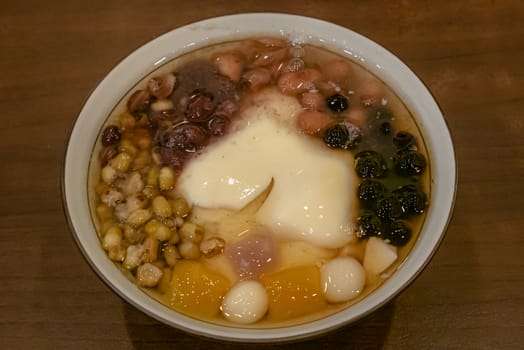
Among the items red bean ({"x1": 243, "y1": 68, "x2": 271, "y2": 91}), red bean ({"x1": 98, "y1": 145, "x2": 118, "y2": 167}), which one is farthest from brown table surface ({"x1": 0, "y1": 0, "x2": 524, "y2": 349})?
red bean ({"x1": 243, "y1": 68, "x2": 271, "y2": 91})

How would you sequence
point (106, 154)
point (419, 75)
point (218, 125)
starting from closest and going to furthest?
point (106, 154) → point (218, 125) → point (419, 75)

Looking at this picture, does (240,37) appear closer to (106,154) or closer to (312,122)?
(312,122)

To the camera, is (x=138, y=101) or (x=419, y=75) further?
(x=419, y=75)

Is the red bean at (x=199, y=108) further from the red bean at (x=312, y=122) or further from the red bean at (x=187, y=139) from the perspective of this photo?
the red bean at (x=312, y=122)

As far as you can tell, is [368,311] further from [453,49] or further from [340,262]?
[453,49]

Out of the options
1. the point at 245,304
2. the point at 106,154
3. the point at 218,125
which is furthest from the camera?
the point at 218,125

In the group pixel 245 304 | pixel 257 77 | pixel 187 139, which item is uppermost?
pixel 257 77

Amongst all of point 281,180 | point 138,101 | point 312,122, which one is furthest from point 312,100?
point 138,101
